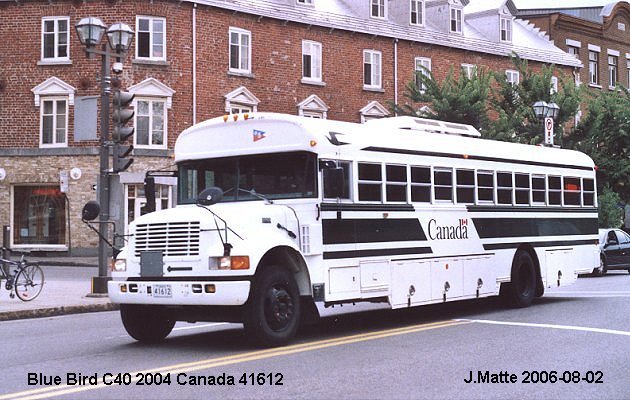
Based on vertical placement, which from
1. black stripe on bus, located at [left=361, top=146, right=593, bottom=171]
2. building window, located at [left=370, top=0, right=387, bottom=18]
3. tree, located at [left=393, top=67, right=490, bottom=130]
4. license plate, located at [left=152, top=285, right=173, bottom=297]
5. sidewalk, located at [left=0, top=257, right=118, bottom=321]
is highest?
building window, located at [left=370, top=0, right=387, bottom=18]

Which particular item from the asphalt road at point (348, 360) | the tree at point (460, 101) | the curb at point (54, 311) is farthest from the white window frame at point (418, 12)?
the asphalt road at point (348, 360)

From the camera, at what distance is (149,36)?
35.3 meters

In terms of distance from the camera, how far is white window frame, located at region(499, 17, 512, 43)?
155 feet

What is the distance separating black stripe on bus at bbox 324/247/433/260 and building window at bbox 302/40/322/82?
27.0m

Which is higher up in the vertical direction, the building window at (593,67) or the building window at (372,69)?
the building window at (593,67)

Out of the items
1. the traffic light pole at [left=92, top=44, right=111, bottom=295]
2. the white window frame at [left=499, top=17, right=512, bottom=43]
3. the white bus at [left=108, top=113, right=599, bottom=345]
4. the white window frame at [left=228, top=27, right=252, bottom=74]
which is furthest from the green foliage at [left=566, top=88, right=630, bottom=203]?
the traffic light pole at [left=92, top=44, right=111, bottom=295]

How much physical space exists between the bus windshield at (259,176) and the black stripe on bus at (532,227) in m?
4.28

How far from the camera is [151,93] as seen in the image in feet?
115

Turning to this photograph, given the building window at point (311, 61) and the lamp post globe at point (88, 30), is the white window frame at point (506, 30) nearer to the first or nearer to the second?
the building window at point (311, 61)

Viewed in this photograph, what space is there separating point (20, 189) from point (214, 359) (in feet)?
95.2

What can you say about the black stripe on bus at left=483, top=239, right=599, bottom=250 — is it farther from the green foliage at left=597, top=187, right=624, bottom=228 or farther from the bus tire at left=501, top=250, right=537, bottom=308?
the green foliage at left=597, top=187, right=624, bottom=228

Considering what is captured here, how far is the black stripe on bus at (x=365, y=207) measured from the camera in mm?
11423

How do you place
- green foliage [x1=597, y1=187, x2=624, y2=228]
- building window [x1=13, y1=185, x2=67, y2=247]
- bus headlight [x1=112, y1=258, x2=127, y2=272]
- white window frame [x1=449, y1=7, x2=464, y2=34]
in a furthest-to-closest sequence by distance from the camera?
1. white window frame [x1=449, y1=7, x2=464, y2=34]
2. building window [x1=13, y1=185, x2=67, y2=247]
3. green foliage [x1=597, y1=187, x2=624, y2=228]
4. bus headlight [x1=112, y1=258, x2=127, y2=272]

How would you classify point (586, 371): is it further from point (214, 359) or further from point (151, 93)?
point (151, 93)
